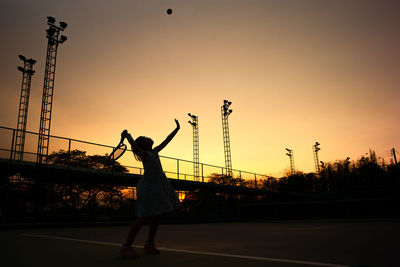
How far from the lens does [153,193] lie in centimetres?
346

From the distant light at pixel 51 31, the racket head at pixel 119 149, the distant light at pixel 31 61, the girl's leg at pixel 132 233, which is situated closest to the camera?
the girl's leg at pixel 132 233

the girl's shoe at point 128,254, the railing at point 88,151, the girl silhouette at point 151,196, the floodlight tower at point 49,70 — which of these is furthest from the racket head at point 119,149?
the floodlight tower at point 49,70

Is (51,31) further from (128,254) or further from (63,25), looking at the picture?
(128,254)

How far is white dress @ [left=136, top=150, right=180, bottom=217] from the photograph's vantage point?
338 cm

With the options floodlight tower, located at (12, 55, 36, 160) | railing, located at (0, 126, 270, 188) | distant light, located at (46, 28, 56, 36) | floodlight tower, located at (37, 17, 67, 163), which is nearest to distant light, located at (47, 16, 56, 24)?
floodlight tower, located at (37, 17, 67, 163)

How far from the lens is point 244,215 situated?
19.6 m

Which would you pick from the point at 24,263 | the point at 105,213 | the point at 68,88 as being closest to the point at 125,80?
the point at 68,88

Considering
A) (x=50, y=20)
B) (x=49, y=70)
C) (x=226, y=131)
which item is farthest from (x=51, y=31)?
(x=226, y=131)

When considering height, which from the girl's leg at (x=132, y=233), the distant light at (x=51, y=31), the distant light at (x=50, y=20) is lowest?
the girl's leg at (x=132, y=233)

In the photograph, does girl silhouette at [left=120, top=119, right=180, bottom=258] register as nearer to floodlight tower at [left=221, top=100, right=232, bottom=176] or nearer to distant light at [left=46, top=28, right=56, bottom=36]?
distant light at [left=46, top=28, right=56, bottom=36]

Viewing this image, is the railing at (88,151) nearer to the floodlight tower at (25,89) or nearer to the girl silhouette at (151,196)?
the floodlight tower at (25,89)

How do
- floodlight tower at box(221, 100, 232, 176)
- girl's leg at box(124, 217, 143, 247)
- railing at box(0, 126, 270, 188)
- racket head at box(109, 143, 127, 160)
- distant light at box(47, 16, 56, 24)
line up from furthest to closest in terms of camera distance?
1. floodlight tower at box(221, 100, 232, 176)
2. distant light at box(47, 16, 56, 24)
3. railing at box(0, 126, 270, 188)
4. racket head at box(109, 143, 127, 160)
5. girl's leg at box(124, 217, 143, 247)

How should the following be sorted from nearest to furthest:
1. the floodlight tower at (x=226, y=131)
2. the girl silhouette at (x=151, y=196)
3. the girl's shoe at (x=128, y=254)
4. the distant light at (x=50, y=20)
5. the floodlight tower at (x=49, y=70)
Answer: the girl's shoe at (x=128, y=254), the girl silhouette at (x=151, y=196), the distant light at (x=50, y=20), the floodlight tower at (x=49, y=70), the floodlight tower at (x=226, y=131)

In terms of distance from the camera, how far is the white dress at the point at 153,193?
338 centimetres
